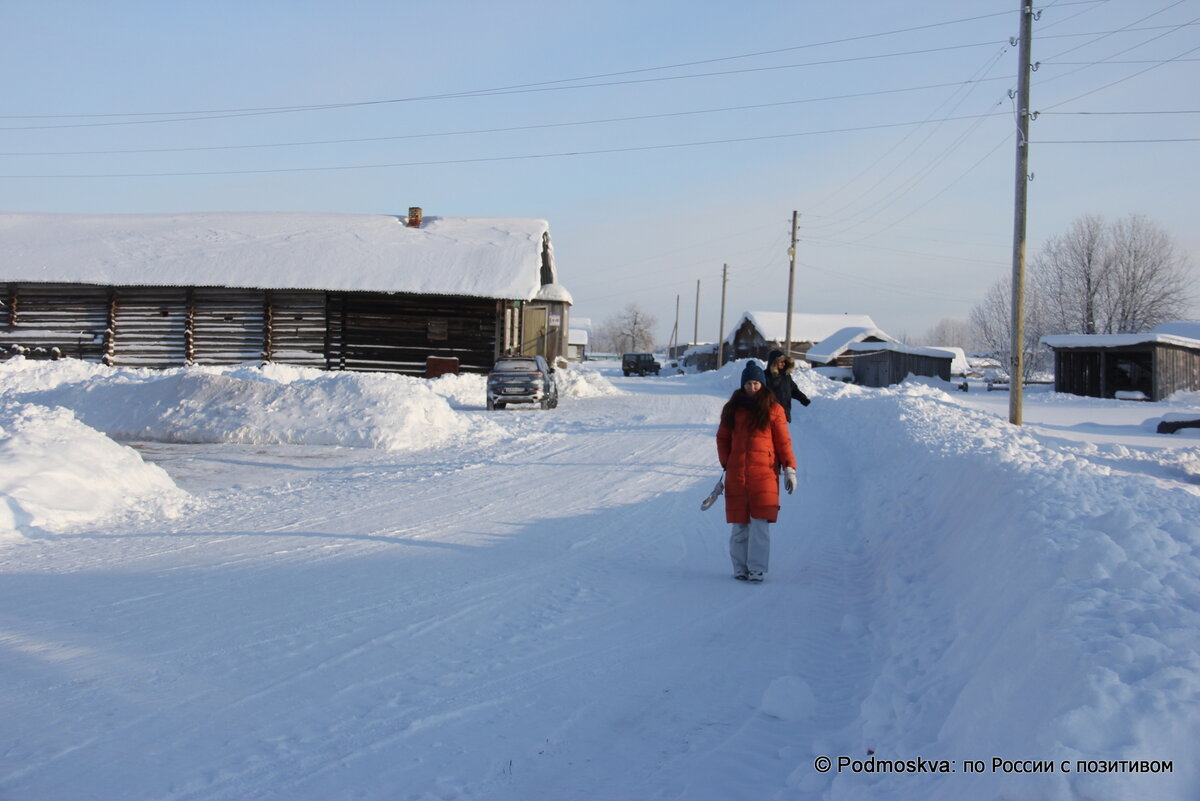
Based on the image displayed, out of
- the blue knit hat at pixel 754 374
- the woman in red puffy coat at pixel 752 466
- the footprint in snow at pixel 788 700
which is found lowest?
the footprint in snow at pixel 788 700

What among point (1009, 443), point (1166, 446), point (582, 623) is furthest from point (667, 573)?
point (1166, 446)

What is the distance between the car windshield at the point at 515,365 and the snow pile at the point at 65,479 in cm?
1318

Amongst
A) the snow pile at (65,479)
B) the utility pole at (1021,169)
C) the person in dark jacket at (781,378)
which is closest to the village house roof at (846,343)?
the utility pole at (1021,169)

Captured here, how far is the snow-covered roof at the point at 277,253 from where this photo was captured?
94.2ft

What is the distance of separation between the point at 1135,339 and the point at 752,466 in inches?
1230

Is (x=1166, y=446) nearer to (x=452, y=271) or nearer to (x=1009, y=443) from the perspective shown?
(x=1009, y=443)

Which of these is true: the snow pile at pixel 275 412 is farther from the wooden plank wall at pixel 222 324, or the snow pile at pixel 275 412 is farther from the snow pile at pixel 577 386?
the snow pile at pixel 577 386

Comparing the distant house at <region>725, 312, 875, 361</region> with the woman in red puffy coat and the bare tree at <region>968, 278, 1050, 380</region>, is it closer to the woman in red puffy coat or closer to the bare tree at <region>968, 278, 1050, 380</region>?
the bare tree at <region>968, 278, 1050, 380</region>

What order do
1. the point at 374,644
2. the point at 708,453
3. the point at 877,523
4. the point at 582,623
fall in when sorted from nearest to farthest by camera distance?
the point at 374,644, the point at 582,623, the point at 877,523, the point at 708,453

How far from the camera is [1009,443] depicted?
1026 centimetres

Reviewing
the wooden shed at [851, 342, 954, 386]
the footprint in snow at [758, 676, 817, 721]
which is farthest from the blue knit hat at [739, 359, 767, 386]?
the wooden shed at [851, 342, 954, 386]

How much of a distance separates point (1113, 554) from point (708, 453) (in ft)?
34.9

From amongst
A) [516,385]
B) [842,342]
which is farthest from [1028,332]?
[516,385]

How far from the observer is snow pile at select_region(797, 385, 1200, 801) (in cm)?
287
